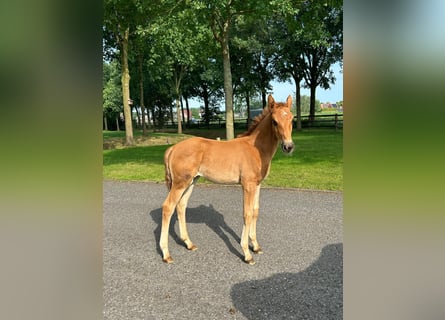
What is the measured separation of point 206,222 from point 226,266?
1.97 metres

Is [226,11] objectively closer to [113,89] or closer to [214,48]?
[214,48]

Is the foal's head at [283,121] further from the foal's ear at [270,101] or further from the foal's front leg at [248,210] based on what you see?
the foal's front leg at [248,210]

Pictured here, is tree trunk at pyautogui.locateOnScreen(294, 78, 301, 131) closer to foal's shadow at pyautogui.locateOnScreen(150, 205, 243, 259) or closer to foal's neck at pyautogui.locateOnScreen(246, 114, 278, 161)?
foal's shadow at pyautogui.locateOnScreen(150, 205, 243, 259)

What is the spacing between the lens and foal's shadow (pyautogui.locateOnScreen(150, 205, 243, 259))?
538 centimetres

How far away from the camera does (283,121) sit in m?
4.18

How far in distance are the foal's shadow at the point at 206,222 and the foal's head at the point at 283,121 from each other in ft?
5.73

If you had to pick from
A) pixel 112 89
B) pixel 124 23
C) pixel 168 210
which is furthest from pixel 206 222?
pixel 112 89

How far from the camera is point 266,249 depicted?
16.3 feet

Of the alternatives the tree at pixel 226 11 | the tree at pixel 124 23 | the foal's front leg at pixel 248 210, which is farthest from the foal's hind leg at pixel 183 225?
the tree at pixel 124 23
